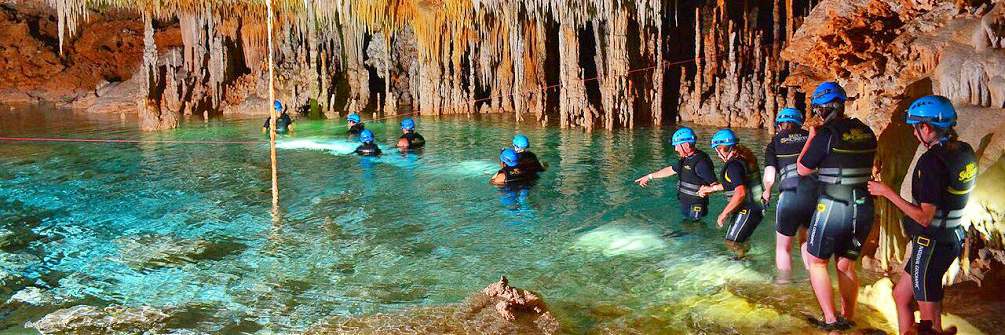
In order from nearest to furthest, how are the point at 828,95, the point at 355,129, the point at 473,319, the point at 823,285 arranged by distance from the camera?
the point at 823,285 < the point at 828,95 < the point at 473,319 < the point at 355,129

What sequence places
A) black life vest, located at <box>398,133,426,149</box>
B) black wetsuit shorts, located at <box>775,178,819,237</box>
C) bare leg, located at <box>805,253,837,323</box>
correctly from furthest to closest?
black life vest, located at <box>398,133,426,149</box> < black wetsuit shorts, located at <box>775,178,819,237</box> < bare leg, located at <box>805,253,837,323</box>

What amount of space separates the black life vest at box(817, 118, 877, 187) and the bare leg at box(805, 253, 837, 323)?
0.44 metres

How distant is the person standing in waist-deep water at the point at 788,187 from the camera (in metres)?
4.58

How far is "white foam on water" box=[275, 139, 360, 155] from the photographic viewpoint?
45.3 ft

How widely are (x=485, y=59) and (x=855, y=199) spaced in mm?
18069

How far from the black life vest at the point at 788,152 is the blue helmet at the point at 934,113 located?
4.10ft

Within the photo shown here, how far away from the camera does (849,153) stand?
3.84 m

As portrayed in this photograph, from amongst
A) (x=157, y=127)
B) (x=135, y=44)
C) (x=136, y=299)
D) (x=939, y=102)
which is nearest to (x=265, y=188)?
(x=136, y=299)

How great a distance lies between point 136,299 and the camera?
527 centimetres

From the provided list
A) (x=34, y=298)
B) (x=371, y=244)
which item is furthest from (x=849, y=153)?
(x=34, y=298)

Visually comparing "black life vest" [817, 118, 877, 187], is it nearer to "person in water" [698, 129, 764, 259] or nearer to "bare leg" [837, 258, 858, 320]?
"bare leg" [837, 258, 858, 320]

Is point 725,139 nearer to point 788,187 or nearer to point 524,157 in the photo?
point 788,187

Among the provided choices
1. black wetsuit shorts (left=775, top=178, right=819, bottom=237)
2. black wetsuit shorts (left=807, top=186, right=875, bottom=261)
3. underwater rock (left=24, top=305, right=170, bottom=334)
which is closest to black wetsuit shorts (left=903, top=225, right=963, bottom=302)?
black wetsuit shorts (left=807, top=186, right=875, bottom=261)

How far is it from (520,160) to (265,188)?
3.37 m
